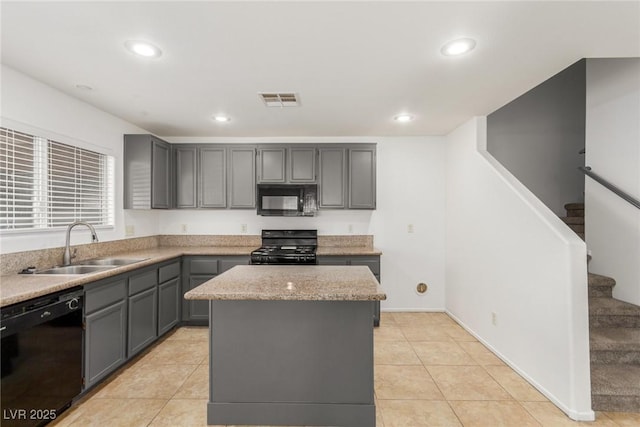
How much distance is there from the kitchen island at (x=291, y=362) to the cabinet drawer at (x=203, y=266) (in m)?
1.80

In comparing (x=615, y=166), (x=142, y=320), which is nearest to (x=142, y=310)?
(x=142, y=320)

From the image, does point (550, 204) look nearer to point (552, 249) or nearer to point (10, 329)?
point (552, 249)

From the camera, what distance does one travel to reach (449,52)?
2039mm

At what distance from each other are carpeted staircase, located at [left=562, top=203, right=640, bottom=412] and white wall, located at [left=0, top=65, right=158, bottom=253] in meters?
4.36

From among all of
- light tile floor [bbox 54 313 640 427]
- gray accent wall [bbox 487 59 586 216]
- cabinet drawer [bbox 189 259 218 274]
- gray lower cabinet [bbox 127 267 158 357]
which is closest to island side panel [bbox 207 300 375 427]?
light tile floor [bbox 54 313 640 427]

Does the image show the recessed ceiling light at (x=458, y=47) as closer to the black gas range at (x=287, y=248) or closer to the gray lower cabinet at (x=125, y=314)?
the black gas range at (x=287, y=248)

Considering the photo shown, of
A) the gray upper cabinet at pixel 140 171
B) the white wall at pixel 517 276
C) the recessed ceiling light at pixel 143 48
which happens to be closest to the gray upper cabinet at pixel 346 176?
the white wall at pixel 517 276

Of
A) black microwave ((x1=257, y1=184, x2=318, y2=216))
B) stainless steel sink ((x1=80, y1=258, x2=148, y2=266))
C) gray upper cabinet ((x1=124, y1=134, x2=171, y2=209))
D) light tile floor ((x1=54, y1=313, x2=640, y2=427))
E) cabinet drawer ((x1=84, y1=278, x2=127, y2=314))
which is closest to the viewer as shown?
light tile floor ((x1=54, y1=313, x2=640, y2=427))

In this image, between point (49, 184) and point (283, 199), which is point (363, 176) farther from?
point (49, 184)

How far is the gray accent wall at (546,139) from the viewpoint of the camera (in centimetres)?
413

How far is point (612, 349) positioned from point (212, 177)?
14.3 feet

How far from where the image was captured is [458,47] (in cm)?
197

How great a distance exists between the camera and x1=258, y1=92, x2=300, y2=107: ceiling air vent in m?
2.79

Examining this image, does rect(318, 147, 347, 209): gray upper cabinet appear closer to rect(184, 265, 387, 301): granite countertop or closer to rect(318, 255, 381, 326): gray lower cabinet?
rect(318, 255, 381, 326): gray lower cabinet
